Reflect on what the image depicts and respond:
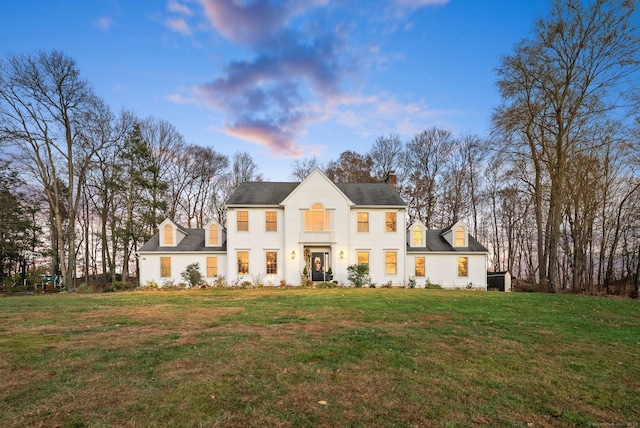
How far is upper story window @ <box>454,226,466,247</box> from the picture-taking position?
2311 centimetres

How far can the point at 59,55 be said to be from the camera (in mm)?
21094

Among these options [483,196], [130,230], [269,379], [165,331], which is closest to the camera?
[269,379]

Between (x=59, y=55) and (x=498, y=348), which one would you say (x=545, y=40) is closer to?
(x=498, y=348)

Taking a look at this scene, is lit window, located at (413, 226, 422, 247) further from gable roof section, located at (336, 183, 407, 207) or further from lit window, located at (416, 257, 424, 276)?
gable roof section, located at (336, 183, 407, 207)

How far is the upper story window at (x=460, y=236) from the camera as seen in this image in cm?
2311

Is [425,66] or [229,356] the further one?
[425,66]

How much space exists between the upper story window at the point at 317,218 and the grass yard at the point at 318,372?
1284 cm

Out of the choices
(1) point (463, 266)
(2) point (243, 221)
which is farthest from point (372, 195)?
(2) point (243, 221)

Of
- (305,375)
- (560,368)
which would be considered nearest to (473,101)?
(560,368)

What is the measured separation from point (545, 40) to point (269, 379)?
23881 mm

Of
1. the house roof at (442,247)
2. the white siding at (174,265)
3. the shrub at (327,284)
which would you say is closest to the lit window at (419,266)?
the house roof at (442,247)

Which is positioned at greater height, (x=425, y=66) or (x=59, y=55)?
(x=59, y=55)

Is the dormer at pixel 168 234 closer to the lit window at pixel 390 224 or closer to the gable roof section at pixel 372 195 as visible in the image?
the gable roof section at pixel 372 195

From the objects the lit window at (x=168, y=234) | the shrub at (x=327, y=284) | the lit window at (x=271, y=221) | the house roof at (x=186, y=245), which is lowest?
the shrub at (x=327, y=284)
